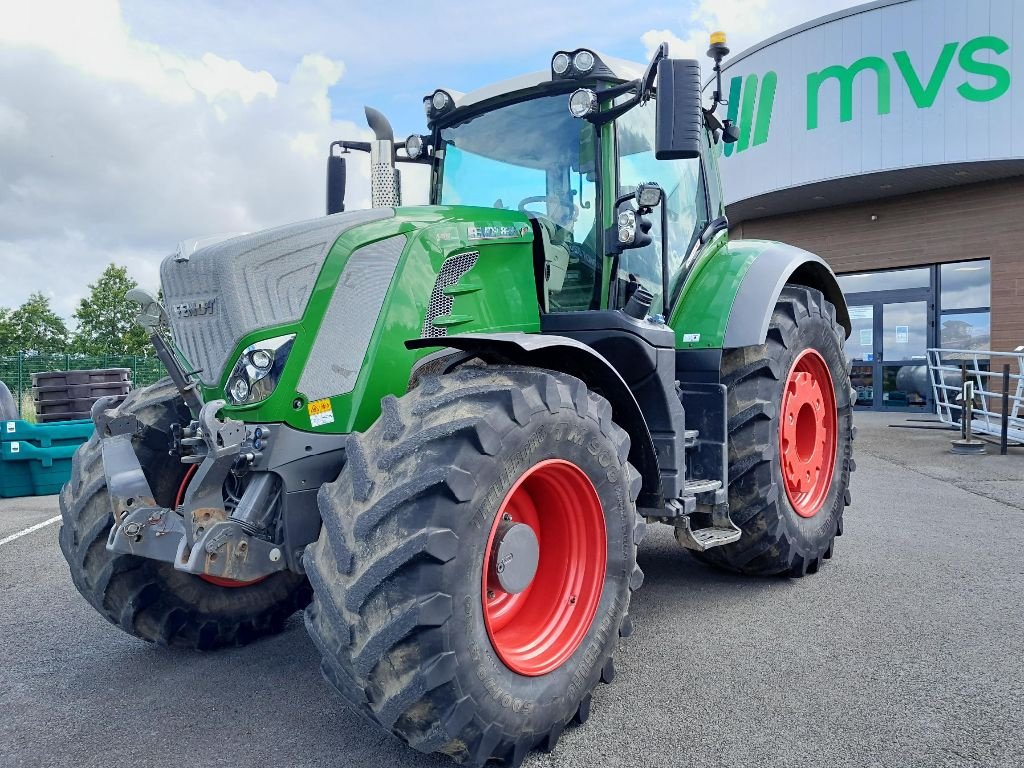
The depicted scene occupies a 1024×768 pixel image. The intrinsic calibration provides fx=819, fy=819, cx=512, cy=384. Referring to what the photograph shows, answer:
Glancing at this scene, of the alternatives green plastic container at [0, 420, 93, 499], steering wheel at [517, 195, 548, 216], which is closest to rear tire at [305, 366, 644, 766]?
steering wheel at [517, 195, 548, 216]

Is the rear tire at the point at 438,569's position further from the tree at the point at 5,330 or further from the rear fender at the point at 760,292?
the tree at the point at 5,330

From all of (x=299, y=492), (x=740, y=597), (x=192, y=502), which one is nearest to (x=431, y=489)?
(x=299, y=492)

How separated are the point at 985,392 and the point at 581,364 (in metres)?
10.0

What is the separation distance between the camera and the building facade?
1450 centimetres

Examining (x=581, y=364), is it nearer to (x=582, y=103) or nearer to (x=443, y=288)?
(x=443, y=288)

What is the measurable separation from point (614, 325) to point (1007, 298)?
15.0 meters

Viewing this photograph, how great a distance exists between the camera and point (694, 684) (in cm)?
323

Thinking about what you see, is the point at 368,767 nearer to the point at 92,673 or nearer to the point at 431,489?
the point at 431,489

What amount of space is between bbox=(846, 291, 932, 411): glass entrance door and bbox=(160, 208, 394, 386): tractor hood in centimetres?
1625

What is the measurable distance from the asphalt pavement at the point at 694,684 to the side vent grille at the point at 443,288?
147 centimetres

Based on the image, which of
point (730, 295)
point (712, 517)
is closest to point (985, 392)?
point (730, 295)

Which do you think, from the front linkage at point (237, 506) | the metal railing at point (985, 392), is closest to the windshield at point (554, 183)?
the front linkage at point (237, 506)

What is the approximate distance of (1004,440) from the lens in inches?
417

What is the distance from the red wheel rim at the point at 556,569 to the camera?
2.94 m
